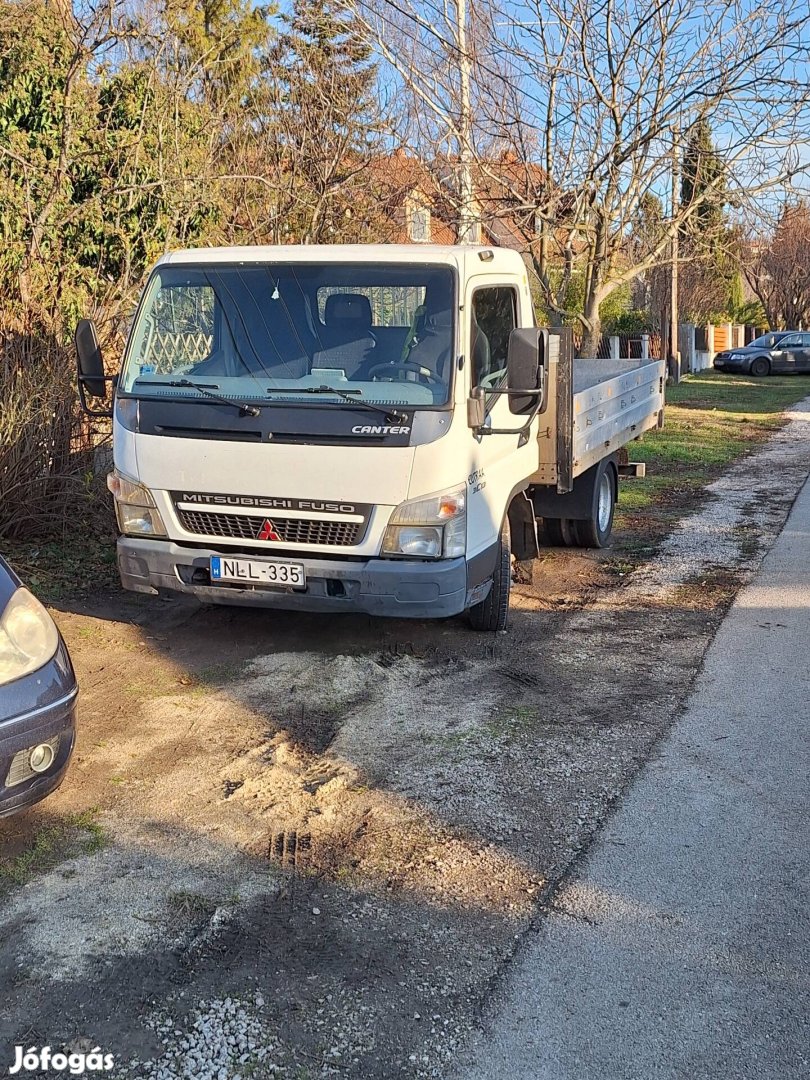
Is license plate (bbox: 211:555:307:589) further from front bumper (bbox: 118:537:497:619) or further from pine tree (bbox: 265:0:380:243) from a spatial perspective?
pine tree (bbox: 265:0:380:243)

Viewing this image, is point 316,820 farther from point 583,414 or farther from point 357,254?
point 583,414

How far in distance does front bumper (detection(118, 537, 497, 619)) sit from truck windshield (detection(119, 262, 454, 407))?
86cm

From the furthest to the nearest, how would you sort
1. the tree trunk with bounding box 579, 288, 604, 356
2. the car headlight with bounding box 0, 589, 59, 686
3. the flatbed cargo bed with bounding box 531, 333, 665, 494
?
1. the tree trunk with bounding box 579, 288, 604, 356
2. the flatbed cargo bed with bounding box 531, 333, 665, 494
3. the car headlight with bounding box 0, 589, 59, 686

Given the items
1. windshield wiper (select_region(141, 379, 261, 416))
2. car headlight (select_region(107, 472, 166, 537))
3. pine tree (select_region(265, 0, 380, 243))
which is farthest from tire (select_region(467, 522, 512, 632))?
pine tree (select_region(265, 0, 380, 243))

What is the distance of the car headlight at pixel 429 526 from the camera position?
214 inches

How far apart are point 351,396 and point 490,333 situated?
1.05 m

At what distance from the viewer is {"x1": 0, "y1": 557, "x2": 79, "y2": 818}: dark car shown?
3.57 meters

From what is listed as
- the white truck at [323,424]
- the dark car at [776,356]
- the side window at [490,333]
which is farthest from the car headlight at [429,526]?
the dark car at [776,356]

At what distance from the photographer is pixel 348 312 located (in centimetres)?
584

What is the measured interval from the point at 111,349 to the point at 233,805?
6.87 meters

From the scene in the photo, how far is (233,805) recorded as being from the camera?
4.23 meters

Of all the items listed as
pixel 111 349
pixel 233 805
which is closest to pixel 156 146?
pixel 111 349

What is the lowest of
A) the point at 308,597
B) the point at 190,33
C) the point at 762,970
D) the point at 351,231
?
the point at 762,970

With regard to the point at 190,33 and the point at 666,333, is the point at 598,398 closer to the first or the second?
the point at 190,33
